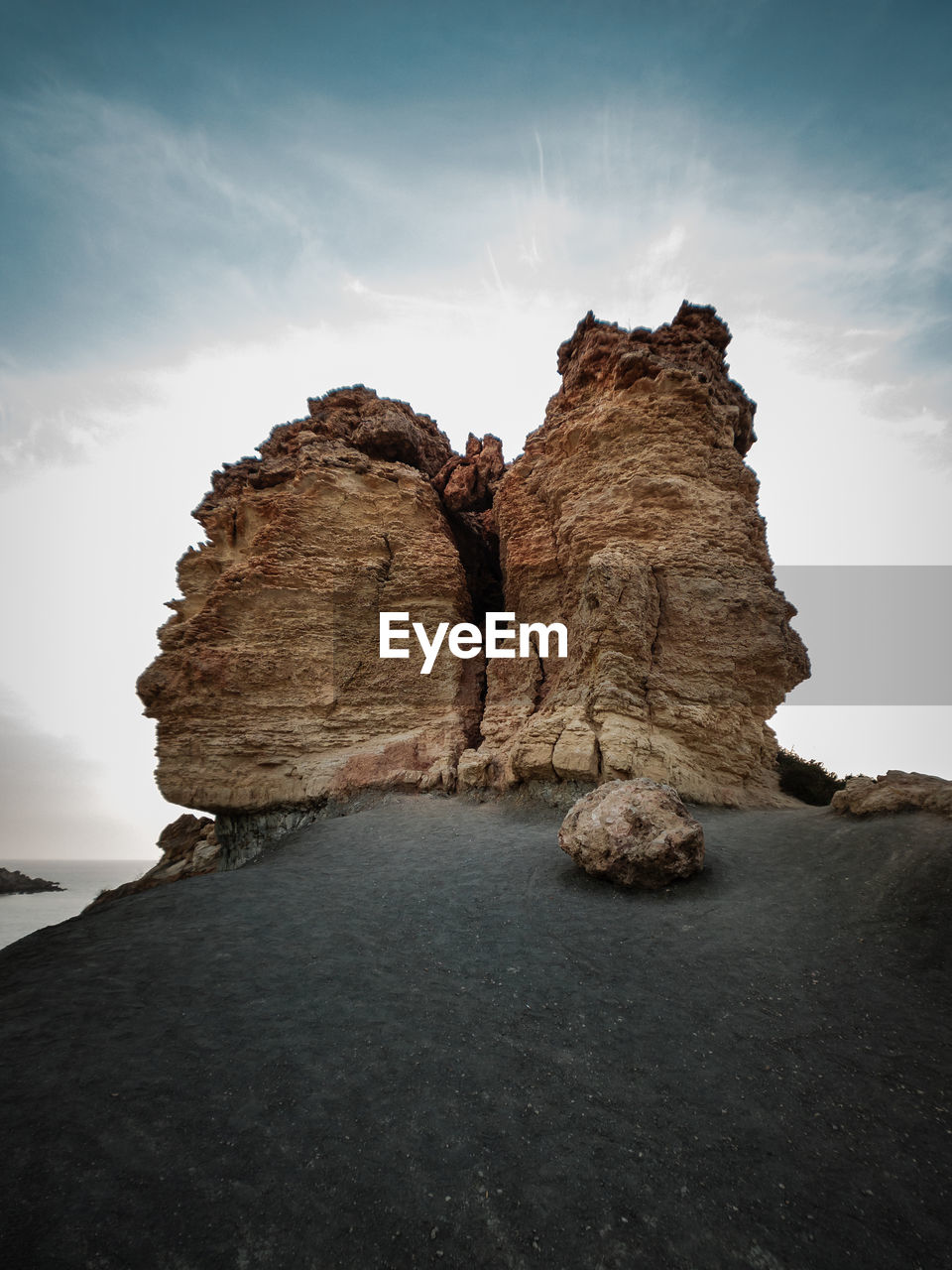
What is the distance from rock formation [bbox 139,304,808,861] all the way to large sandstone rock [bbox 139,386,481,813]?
0.18 feet

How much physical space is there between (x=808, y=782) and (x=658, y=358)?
12501 mm

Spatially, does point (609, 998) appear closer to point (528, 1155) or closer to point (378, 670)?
point (528, 1155)

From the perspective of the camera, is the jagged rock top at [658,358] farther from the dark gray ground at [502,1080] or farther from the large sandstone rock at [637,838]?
the dark gray ground at [502,1080]

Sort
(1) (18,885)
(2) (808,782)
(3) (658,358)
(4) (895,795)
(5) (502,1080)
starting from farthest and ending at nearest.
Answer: (1) (18,885), (2) (808,782), (3) (658,358), (4) (895,795), (5) (502,1080)

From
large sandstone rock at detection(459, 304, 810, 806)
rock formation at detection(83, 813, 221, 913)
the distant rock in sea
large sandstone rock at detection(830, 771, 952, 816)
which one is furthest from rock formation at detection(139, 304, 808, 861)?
the distant rock in sea

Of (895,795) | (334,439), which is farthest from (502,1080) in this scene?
(334,439)

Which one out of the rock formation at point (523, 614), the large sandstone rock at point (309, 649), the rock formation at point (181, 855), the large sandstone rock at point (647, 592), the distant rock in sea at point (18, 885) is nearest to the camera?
the large sandstone rock at point (647, 592)

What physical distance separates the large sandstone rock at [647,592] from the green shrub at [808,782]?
4847 millimetres

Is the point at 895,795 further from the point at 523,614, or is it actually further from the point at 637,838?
the point at 523,614

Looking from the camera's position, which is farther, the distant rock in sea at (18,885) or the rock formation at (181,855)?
the distant rock in sea at (18,885)

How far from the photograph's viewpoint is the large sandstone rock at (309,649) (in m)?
11.8

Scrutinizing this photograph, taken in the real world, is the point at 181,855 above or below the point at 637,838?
below

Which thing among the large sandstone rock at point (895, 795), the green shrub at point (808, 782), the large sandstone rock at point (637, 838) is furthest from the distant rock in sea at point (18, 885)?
the large sandstone rock at point (895, 795)

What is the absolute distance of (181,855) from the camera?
19844 millimetres
